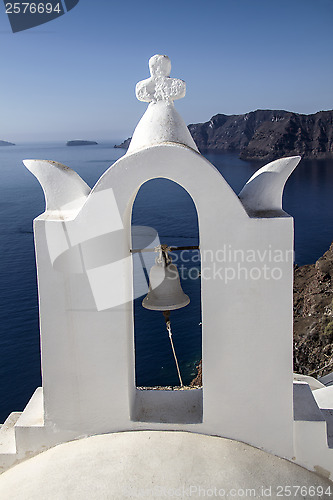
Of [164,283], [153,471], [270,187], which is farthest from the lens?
[164,283]

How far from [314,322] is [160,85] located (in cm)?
1719

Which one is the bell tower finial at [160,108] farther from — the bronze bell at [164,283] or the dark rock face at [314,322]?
the dark rock face at [314,322]

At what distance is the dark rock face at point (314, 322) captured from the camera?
1739 centimetres

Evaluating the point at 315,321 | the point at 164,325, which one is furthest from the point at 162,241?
the point at 315,321

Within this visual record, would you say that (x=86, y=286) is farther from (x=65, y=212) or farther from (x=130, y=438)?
(x=130, y=438)

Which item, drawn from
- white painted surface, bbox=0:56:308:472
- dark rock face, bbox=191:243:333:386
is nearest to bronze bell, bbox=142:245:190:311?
white painted surface, bbox=0:56:308:472

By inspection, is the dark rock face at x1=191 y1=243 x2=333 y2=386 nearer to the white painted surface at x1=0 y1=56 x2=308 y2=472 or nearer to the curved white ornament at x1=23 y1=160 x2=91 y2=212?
the white painted surface at x1=0 y1=56 x2=308 y2=472

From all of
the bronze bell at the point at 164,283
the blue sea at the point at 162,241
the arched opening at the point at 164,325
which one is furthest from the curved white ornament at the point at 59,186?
the blue sea at the point at 162,241

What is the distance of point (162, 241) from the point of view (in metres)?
40.9

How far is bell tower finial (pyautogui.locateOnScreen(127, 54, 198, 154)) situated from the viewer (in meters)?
4.19

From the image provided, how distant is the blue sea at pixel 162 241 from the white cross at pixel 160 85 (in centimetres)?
1771

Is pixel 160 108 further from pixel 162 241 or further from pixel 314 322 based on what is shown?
pixel 162 241

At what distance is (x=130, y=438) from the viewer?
13.7 feet

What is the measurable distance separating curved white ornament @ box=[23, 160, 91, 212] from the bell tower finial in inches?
22.5
